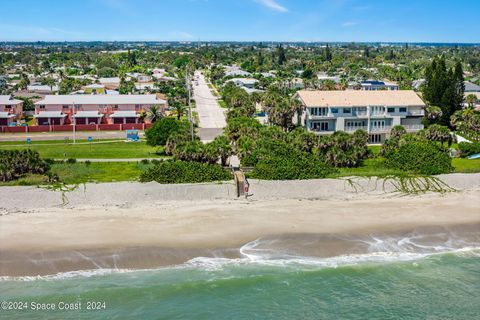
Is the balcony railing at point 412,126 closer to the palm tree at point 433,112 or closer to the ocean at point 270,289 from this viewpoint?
the palm tree at point 433,112

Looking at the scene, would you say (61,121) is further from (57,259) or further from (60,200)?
(57,259)

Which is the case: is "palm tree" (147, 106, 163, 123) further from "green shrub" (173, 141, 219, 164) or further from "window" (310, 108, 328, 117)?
"green shrub" (173, 141, 219, 164)


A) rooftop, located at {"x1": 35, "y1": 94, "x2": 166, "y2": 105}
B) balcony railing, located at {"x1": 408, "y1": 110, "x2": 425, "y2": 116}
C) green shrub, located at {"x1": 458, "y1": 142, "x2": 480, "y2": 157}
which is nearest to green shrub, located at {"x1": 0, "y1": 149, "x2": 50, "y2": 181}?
rooftop, located at {"x1": 35, "y1": 94, "x2": 166, "y2": 105}

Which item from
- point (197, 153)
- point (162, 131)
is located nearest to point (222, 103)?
point (162, 131)

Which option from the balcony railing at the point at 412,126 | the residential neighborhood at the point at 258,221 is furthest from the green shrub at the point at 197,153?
the balcony railing at the point at 412,126

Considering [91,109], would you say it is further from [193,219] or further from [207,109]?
[193,219]

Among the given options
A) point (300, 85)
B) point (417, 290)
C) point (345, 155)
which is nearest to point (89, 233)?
point (417, 290)
